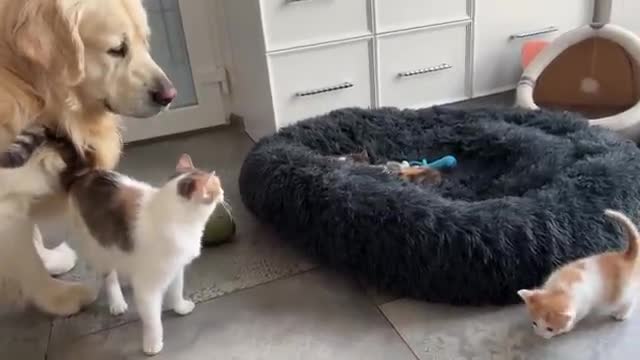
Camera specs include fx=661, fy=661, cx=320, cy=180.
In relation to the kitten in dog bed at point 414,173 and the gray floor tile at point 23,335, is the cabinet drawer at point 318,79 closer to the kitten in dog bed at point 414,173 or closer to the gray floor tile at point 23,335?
the kitten in dog bed at point 414,173

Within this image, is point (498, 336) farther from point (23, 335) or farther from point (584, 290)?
point (23, 335)

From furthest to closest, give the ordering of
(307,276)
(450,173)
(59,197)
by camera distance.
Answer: (450,173)
(307,276)
(59,197)

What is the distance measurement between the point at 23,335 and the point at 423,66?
4.88ft

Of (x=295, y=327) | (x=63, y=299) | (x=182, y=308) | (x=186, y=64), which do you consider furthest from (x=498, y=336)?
(x=186, y=64)

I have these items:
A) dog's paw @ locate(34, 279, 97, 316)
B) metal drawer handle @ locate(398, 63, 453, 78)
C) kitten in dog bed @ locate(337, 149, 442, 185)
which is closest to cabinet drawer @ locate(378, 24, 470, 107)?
metal drawer handle @ locate(398, 63, 453, 78)

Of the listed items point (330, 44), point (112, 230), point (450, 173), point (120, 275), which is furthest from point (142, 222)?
point (330, 44)

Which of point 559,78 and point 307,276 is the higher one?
point 559,78

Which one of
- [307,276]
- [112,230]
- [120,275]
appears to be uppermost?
[112,230]

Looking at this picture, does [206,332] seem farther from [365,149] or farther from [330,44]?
[330,44]

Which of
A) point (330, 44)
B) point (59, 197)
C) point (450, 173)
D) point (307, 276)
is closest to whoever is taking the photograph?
point (59, 197)

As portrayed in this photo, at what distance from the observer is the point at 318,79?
7.00ft

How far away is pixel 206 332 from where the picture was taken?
1360 millimetres

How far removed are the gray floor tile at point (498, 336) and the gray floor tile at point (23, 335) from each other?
2.39 ft

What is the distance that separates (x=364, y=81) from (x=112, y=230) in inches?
46.5
